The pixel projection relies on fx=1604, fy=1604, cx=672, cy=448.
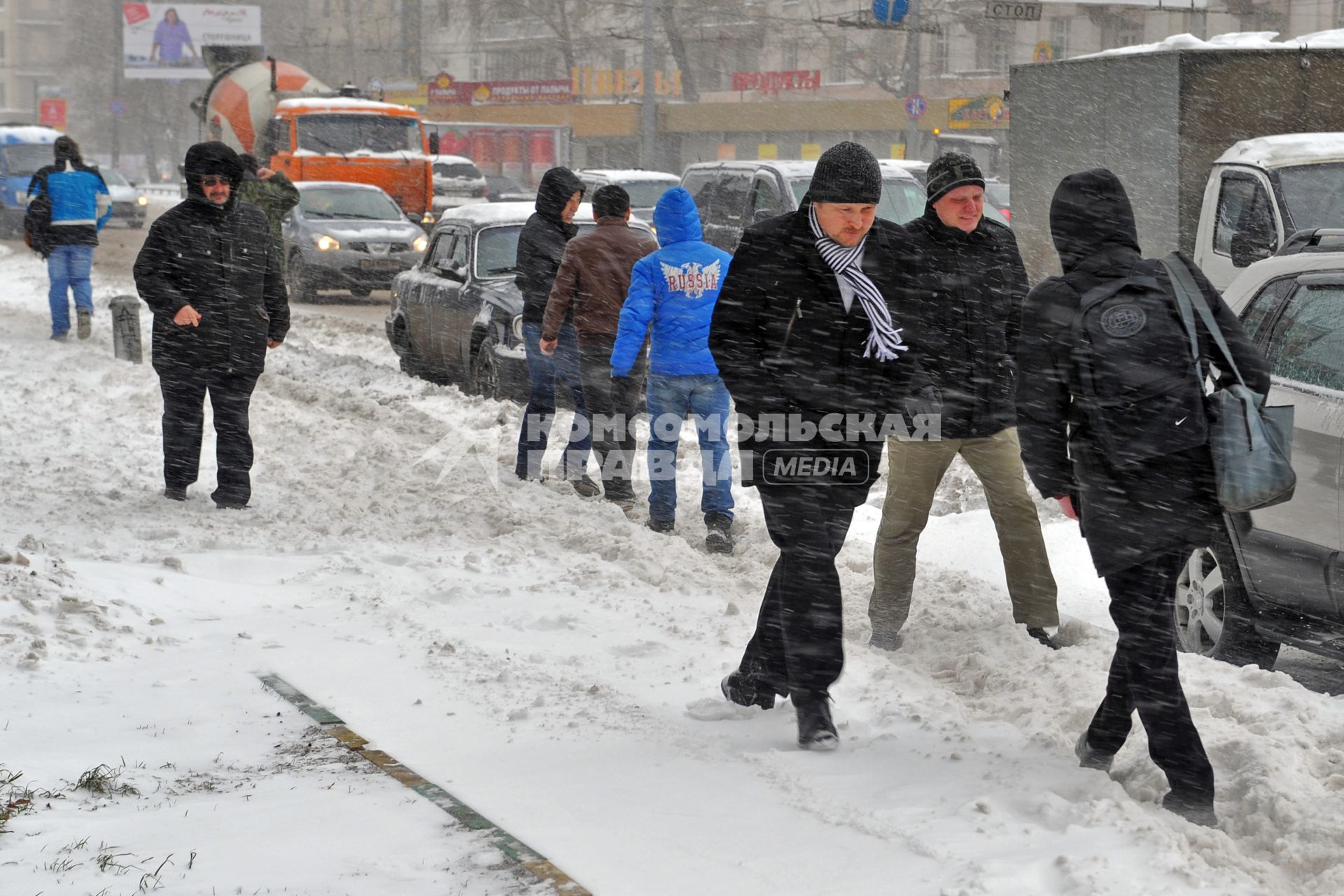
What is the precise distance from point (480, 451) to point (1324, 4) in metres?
39.9

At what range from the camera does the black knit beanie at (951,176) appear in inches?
231

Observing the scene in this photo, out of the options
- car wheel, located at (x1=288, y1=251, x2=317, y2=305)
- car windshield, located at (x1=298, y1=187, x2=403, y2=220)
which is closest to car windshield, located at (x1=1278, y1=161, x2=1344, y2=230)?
car wheel, located at (x1=288, y1=251, x2=317, y2=305)

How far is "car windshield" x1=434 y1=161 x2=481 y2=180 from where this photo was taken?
131 ft

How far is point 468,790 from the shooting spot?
14.7 feet

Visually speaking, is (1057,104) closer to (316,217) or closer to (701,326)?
(701,326)

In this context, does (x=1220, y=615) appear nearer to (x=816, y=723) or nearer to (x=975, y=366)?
(x=975, y=366)

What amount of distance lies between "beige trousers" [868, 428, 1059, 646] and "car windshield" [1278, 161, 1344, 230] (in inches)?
225

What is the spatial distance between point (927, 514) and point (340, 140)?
23.5 m

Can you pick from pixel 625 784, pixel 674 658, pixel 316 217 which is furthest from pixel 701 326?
pixel 316 217

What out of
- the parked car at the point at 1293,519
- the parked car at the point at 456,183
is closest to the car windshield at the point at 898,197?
the parked car at the point at 1293,519

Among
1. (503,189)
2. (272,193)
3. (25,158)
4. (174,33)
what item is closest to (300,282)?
(272,193)

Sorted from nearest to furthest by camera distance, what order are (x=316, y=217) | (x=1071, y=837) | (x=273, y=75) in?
(x=1071, y=837) < (x=316, y=217) < (x=273, y=75)

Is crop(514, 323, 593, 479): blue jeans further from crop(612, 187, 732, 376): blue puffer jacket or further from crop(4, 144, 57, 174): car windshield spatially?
crop(4, 144, 57, 174): car windshield

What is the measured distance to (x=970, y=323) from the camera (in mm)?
5879
